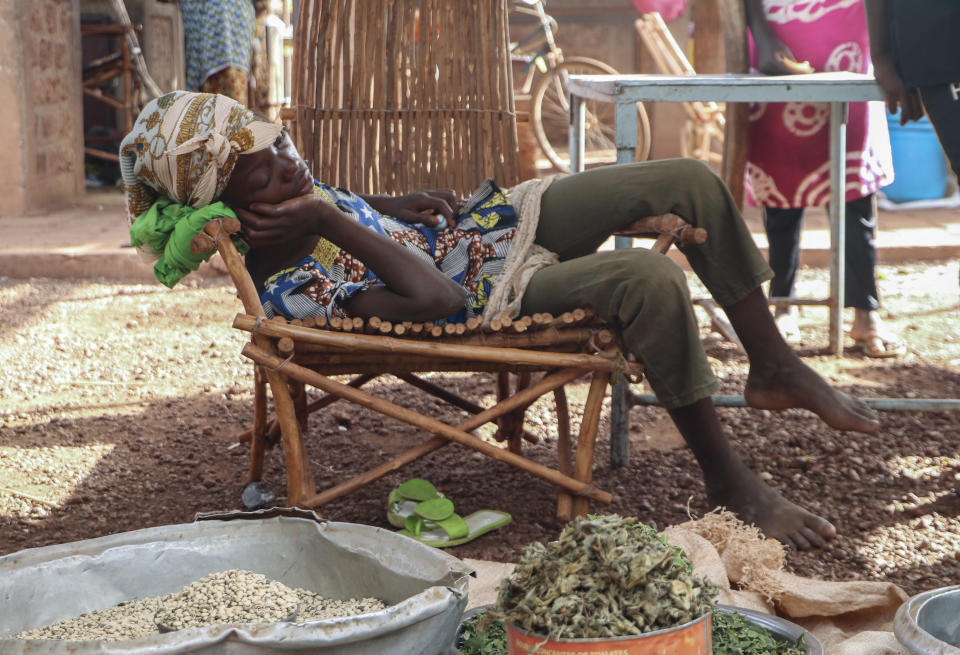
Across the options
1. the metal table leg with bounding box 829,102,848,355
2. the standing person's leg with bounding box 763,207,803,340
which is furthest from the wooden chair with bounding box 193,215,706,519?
the standing person's leg with bounding box 763,207,803,340

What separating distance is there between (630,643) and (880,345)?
3.04 m

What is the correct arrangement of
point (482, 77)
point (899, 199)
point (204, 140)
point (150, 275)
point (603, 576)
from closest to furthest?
point (603, 576), point (204, 140), point (482, 77), point (150, 275), point (899, 199)

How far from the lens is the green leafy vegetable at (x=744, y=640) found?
1646 millimetres

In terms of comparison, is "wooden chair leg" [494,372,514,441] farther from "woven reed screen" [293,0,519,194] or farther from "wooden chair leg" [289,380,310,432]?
"woven reed screen" [293,0,519,194]

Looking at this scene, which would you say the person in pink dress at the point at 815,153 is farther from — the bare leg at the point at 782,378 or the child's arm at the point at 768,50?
the bare leg at the point at 782,378

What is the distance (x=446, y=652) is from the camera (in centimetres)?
154

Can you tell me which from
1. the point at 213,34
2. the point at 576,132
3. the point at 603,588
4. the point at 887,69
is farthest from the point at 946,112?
the point at 213,34

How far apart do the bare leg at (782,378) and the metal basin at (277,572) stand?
1181 millimetres

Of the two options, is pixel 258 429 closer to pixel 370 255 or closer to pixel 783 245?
pixel 370 255

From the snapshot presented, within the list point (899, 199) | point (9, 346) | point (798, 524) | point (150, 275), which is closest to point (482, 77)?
point (798, 524)

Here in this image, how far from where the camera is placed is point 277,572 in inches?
71.5

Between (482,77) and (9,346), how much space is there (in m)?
2.19

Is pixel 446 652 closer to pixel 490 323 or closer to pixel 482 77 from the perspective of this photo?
pixel 490 323

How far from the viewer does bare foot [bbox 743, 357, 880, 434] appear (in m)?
2.50
